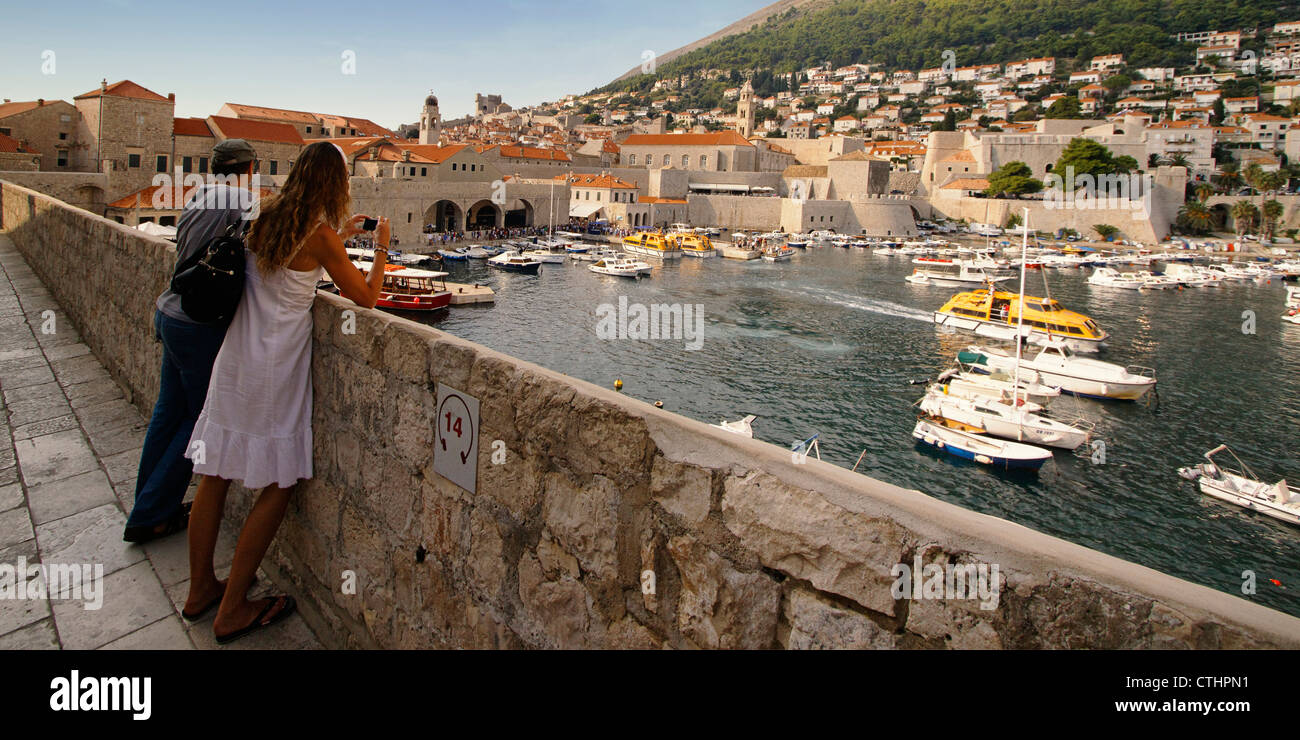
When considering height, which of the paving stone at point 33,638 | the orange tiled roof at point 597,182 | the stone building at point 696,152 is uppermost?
the stone building at point 696,152

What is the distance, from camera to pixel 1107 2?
124 meters

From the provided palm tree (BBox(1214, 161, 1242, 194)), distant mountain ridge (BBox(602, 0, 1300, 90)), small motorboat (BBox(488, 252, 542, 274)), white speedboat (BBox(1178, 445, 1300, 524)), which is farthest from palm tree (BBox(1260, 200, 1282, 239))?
distant mountain ridge (BBox(602, 0, 1300, 90))

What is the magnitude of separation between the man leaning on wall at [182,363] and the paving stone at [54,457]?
2.72 ft

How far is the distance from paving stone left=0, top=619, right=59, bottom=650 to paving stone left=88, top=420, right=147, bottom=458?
1.45 m

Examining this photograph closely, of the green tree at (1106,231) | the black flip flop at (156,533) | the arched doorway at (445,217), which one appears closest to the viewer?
the black flip flop at (156,533)

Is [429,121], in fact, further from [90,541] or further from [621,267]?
[90,541]

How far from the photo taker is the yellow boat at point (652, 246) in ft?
140

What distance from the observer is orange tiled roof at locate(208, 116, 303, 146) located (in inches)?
1353

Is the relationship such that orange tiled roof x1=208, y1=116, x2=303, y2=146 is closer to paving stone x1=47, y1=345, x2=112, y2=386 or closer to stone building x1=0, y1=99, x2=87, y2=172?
stone building x1=0, y1=99, x2=87, y2=172

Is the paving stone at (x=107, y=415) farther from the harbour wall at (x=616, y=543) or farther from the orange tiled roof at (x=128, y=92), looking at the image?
the orange tiled roof at (x=128, y=92)

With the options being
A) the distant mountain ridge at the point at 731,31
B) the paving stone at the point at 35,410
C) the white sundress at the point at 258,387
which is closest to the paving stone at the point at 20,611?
the white sundress at the point at 258,387

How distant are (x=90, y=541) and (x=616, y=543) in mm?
2172

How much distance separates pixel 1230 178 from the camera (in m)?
58.8

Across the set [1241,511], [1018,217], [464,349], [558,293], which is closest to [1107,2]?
[1018,217]
